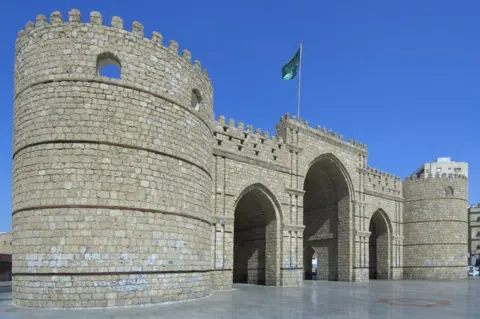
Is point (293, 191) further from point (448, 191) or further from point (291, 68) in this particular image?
point (448, 191)

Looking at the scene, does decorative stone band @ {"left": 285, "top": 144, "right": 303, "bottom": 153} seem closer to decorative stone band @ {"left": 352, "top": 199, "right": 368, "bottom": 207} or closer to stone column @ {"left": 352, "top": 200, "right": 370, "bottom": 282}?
decorative stone band @ {"left": 352, "top": 199, "right": 368, "bottom": 207}

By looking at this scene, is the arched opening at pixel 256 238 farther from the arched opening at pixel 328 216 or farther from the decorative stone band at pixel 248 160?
the arched opening at pixel 328 216

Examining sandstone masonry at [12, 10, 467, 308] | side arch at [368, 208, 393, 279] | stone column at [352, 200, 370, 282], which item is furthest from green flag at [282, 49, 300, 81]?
side arch at [368, 208, 393, 279]

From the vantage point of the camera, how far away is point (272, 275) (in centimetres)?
1997

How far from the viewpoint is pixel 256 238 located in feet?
69.4

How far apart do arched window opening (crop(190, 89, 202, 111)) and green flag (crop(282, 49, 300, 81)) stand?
9.64 metres

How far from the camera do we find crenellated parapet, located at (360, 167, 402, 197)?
2684 cm

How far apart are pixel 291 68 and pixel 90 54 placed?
1326cm

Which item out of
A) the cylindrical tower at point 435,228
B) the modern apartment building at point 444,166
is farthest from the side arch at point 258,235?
the modern apartment building at point 444,166

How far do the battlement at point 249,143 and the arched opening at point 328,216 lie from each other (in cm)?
369

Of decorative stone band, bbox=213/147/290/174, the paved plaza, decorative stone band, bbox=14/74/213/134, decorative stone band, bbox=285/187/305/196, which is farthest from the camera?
decorative stone band, bbox=285/187/305/196

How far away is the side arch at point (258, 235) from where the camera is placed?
19.9 m

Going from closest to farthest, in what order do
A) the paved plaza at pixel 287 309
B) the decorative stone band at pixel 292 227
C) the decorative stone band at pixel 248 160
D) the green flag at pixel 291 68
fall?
the paved plaza at pixel 287 309, the decorative stone band at pixel 248 160, the decorative stone band at pixel 292 227, the green flag at pixel 291 68

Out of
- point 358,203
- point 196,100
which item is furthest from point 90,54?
point 358,203
